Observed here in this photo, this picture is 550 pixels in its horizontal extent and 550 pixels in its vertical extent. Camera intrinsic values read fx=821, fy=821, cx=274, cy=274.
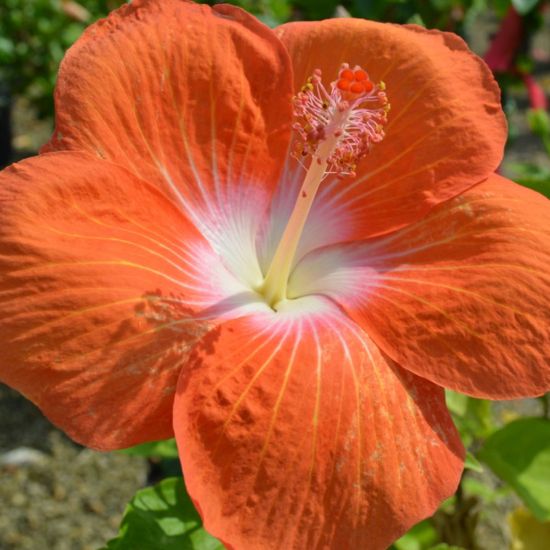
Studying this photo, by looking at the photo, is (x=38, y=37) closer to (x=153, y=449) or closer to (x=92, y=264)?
(x=153, y=449)

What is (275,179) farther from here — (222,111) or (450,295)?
(450,295)

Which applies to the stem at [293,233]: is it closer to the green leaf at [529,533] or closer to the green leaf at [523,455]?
the green leaf at [523,455]

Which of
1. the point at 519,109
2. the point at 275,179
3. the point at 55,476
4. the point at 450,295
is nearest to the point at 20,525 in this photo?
the point at 55,476

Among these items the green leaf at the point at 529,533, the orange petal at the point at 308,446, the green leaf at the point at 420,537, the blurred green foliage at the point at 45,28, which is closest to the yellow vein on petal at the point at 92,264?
the orange petal at the point at 308,446

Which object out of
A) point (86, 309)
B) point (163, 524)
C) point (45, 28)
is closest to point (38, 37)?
point (45, 28)

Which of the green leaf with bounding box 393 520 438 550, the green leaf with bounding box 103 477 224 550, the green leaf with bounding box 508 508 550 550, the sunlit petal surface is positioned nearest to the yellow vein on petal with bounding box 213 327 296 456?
the sunlit petal surface

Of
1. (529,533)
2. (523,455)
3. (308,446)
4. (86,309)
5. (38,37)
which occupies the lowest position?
(529,533)

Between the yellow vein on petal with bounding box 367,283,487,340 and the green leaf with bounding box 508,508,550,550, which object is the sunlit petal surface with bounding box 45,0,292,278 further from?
the green leaf with bounding box 508,508,550,550

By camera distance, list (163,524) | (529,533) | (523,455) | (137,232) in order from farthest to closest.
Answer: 1. (529,533)
2. (523,455)
3. (163,524)
4. (137,232)
